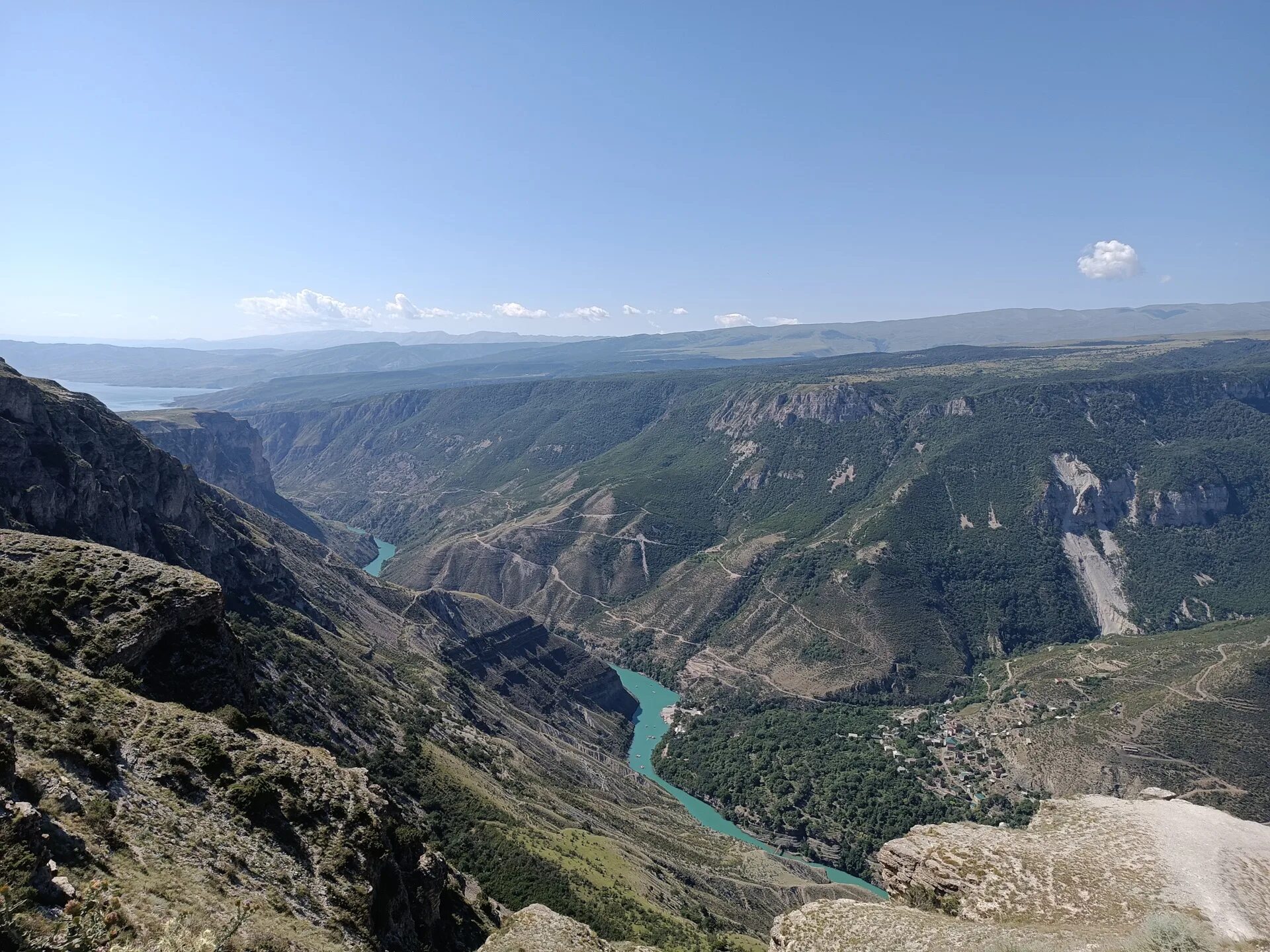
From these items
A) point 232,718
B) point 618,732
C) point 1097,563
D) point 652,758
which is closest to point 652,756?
point 652,758

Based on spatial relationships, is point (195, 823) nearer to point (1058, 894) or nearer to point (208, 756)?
point (208, 756)

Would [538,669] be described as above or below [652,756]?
above

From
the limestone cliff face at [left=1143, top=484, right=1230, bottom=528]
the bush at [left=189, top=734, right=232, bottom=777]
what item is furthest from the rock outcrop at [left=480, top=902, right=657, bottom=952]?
the limestone cliff face at [left=1143, top=484, right=1230, bottom=528]

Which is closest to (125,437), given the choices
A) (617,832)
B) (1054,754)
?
(617,832)

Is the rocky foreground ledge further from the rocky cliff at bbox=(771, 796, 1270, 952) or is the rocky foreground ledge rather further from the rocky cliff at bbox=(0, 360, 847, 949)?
the rocky cliff at bbox=(0, 360, 847, 949)

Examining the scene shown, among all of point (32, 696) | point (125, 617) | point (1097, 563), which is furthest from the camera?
point (1097, 563)

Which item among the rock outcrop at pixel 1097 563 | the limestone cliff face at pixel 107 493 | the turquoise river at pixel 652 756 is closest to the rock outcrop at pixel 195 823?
the limestone cliff face at pixel 107 493

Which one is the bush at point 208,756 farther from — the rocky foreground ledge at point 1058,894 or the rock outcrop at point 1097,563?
the rock outcrop at point 1097,563

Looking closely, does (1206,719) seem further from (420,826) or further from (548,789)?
(420,826)

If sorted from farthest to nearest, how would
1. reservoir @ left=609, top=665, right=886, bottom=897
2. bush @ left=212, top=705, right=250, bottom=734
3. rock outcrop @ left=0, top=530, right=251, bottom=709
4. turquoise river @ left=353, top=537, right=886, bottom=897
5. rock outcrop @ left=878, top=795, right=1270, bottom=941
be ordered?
turquoise river @ left=353, top=537, right=886, bottom=897
reservoir @ left=609, top=665, right=886, bottom=897
rock outcrop @ left=0, top=530, right=251, bottom=709
bush @ left=212, top=705, right=250, bottom=734
rock outcrop @ left=878, top=795, right=1270, bottom=941
